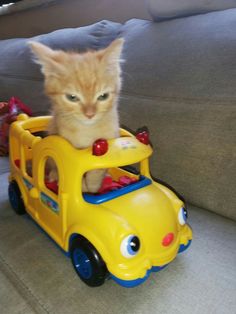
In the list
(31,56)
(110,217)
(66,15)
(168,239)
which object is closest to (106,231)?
(110,217)

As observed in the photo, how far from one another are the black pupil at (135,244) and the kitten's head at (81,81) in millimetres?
254

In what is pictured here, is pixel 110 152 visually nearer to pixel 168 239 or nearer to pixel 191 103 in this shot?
pixel 168 239

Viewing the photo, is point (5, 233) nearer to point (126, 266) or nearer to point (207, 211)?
point (126, 266)

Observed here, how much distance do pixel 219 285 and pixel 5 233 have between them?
50 cm

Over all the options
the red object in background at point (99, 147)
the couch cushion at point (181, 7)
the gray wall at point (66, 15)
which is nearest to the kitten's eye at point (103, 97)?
the red object in background at point (99, 147)

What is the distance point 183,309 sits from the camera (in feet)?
1.69

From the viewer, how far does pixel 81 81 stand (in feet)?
1.92

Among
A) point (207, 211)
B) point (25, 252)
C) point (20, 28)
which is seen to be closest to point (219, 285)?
point (207, 211)

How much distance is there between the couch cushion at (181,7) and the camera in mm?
883

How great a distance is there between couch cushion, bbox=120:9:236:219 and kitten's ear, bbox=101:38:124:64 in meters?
0.27

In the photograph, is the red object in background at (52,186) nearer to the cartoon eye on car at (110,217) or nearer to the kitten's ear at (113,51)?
the cartoon eye on car at (110,217)

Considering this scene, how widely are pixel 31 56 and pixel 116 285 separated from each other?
1.07 m

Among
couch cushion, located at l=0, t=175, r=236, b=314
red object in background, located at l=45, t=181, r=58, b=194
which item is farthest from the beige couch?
red object in background, located at l=45, t=181, r=58, b=194

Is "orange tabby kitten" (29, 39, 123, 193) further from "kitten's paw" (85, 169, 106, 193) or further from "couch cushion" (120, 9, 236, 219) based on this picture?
"couch cushion" (120, 9, 236, 219)
